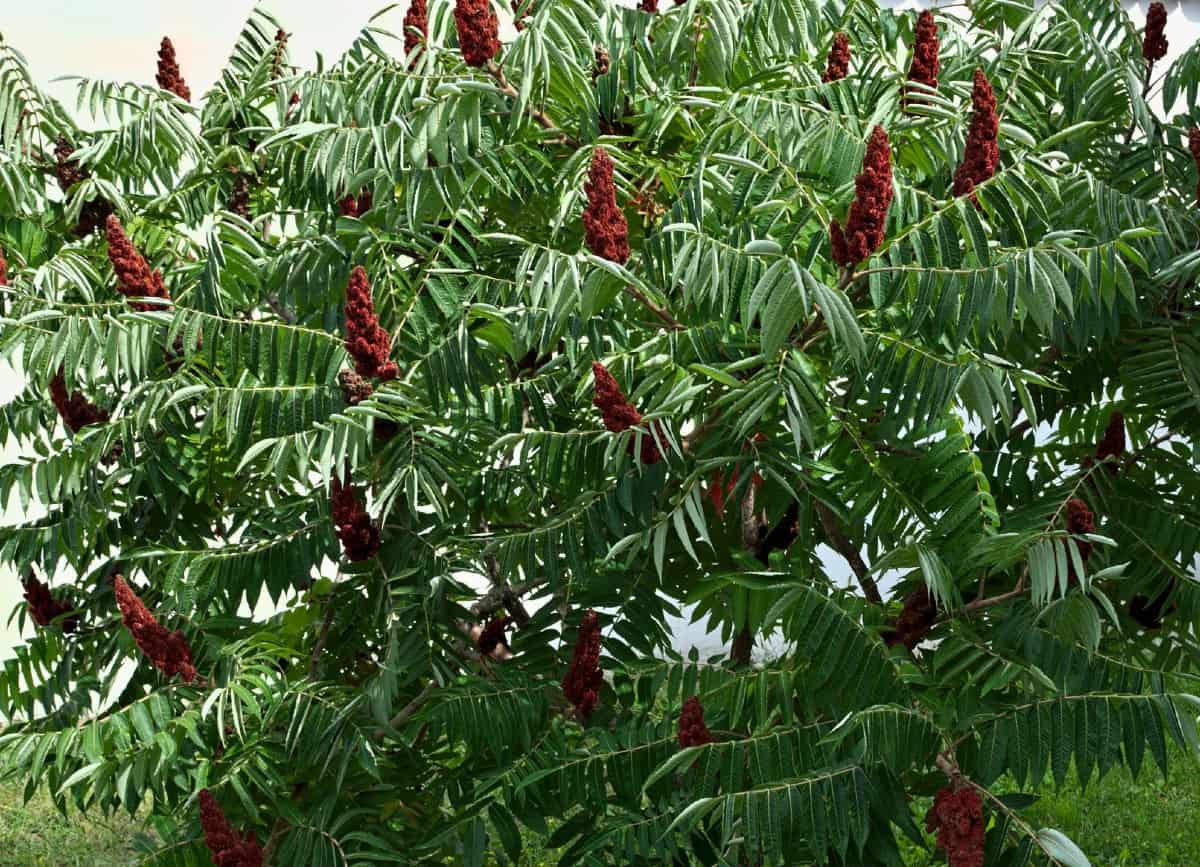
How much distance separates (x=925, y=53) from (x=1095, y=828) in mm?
3857

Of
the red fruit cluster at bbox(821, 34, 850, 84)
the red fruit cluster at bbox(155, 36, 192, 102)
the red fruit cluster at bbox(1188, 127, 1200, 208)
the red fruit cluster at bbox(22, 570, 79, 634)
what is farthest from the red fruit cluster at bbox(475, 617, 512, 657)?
the red fruit cluster at bbox(155, 36, 192, 102)

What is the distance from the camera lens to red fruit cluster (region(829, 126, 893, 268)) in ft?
7.58

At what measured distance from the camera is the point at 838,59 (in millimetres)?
3088

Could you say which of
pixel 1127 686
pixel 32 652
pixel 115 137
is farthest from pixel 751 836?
pixel 115 137

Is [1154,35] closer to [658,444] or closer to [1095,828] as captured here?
[658,444]

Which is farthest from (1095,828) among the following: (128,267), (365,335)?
(128,267)

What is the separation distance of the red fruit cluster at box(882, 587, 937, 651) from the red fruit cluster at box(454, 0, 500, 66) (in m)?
1.33

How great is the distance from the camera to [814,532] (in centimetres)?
338

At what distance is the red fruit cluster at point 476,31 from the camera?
9.34ft

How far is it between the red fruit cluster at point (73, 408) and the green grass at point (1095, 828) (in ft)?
7.35

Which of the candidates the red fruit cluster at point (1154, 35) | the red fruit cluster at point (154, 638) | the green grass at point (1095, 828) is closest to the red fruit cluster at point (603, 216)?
the red fruit cluster at point (154, 638)

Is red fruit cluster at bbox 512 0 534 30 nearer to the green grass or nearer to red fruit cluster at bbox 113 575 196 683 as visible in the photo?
red fruit cluster at bbox 113 575 196 683

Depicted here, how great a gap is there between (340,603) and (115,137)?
139cm

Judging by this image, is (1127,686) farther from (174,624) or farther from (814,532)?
(174,624)
